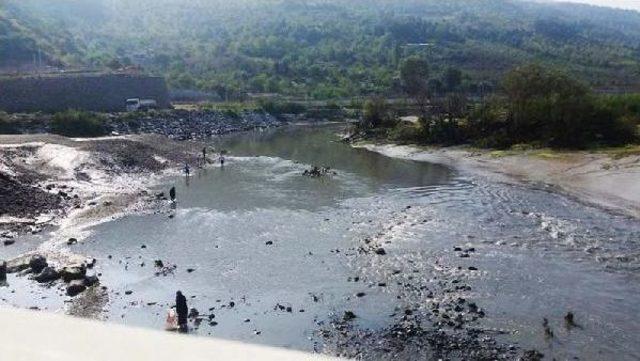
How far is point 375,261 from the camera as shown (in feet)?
81.9

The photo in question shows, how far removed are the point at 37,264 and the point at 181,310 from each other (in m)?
8.23

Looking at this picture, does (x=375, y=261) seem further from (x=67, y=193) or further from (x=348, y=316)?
(x=67, y=193)

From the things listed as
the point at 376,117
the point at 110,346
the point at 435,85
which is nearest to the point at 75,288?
the point at 110,346

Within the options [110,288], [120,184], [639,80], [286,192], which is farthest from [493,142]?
[639,80]

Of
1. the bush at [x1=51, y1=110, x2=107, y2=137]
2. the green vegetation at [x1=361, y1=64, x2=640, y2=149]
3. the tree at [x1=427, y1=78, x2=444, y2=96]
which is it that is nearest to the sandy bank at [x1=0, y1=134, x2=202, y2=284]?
the bush at [x1=51, y1=110, x2=107, y2=137]

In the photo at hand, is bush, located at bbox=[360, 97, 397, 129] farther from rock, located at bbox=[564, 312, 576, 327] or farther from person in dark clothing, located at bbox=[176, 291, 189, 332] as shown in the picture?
person in dark clothing, located at bbox=[176, 291, 189, 332]

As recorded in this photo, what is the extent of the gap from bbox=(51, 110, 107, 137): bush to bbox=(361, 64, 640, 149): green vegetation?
32138mm

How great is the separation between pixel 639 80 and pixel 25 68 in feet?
397

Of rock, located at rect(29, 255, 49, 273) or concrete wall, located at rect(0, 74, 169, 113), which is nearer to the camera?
rock, located at rect(29, 255, 49, 273)

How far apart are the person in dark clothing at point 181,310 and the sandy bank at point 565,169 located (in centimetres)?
2443

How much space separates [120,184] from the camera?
42219 mm

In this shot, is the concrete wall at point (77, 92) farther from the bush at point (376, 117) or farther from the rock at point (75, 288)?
the rock at point (75, 288)

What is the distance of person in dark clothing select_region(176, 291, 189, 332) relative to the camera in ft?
59.6

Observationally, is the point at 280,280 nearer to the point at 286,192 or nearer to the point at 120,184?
the point at 286,192
